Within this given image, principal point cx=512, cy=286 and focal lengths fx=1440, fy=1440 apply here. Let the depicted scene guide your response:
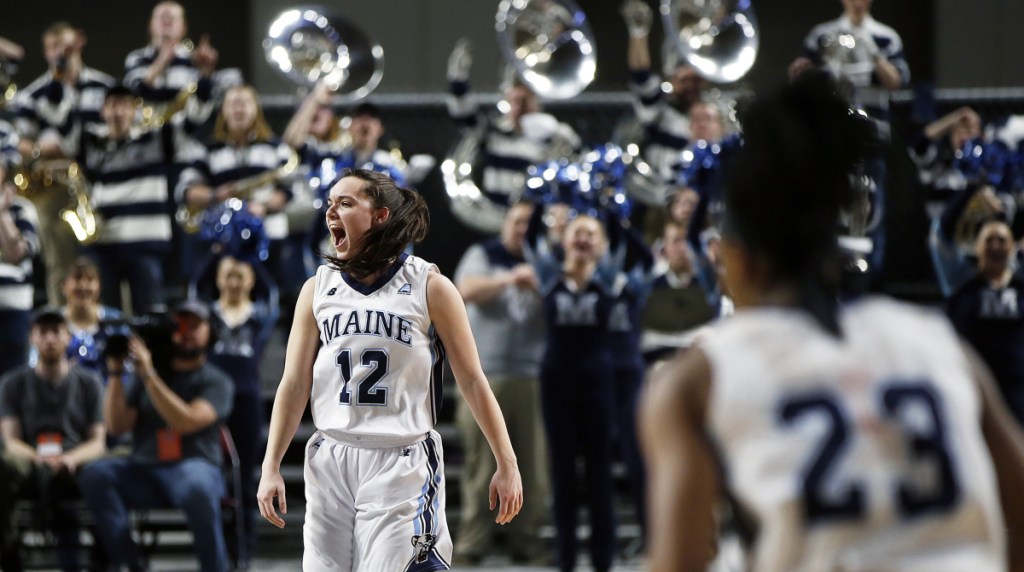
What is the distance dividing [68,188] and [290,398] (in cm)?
534

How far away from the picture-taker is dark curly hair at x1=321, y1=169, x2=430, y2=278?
3854 mm

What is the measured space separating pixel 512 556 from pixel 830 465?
5.98 meters

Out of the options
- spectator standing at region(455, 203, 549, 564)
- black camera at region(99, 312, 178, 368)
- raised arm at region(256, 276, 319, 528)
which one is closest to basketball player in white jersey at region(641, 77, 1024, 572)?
raised arm at region(256, 276, 319, 528)

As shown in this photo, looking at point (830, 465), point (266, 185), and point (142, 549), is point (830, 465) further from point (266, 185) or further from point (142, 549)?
point (266, 185)

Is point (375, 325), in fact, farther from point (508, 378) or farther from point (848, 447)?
point (508, 378)

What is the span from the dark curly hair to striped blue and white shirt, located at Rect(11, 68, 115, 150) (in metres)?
5.41

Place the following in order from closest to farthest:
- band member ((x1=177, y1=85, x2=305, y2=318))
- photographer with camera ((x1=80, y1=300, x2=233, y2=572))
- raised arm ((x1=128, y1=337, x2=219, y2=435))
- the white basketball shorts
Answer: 1. the white basketball shorts
2. photographer with camera ((x1=80, y1=300, x2=233, y2=572))
3. raised arm ((x1=128, y1=337, x2=219, y2=435))
4. band member ((x1=177, y1=85, x2=305, y2=318))

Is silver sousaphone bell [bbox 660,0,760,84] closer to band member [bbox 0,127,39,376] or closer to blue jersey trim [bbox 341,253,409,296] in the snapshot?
band member [bbox 0,127,39,376]

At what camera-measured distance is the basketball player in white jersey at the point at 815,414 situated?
5.15 feet

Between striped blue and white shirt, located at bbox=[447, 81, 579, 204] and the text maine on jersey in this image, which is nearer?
the text maine on jersey

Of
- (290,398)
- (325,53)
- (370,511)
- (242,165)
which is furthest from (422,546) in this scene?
(325,53)

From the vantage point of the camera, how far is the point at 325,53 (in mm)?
9273

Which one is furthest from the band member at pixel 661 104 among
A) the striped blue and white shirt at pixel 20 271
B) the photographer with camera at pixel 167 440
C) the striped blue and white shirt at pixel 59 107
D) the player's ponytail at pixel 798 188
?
the player's ponytail at pixel 798 188

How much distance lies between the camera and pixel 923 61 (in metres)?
11.1
